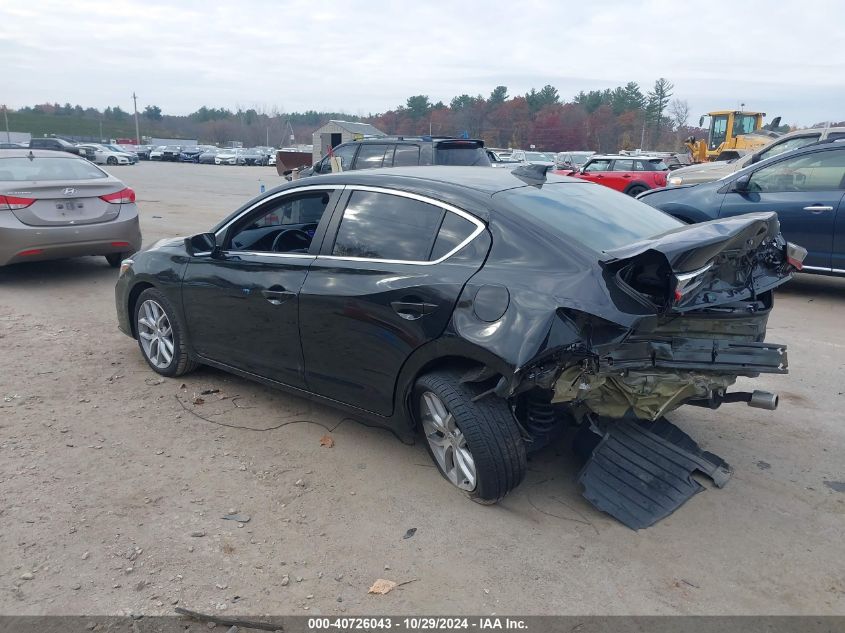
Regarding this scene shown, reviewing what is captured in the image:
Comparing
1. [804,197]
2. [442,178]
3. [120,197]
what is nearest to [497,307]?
[442,178]

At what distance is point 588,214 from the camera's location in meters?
3.95

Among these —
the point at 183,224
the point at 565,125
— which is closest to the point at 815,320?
the point at 183,224

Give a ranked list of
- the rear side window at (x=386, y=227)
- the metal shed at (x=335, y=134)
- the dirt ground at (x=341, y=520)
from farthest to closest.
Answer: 1. the metal shed at (x=335, y=134)
2. the rear side window at (x=386, y=227)
3. the dirt ground at (x=341, y=520)

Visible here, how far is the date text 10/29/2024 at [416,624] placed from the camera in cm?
276

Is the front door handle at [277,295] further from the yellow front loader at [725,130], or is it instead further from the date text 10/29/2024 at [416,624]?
the yellow front loader at [725,130]

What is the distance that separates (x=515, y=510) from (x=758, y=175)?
21.5 ft

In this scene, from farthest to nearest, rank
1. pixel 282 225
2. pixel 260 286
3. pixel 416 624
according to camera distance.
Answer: pixel 282 225 < pixel 260 286 < pixel 416 624

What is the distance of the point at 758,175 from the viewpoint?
8.34 m

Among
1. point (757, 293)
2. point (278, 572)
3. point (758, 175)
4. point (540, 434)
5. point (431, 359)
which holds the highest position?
point (758, 175)

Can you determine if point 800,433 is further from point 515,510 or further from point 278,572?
point 278,572

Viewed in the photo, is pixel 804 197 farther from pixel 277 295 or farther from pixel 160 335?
pixel 160 335

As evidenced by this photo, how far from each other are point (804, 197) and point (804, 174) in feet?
1.08

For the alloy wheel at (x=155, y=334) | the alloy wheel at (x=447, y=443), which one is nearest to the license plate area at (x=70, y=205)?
the alloy wheel at (x=155, y=334)

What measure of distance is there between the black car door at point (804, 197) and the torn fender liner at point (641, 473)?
5024mm
